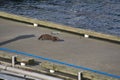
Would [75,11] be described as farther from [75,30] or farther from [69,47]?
[69,47]

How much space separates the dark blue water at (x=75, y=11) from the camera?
47500mm

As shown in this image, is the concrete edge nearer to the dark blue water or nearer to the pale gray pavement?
the pale gray pavement

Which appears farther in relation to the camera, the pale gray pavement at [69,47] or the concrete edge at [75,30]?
the concrete edge at [75,30]

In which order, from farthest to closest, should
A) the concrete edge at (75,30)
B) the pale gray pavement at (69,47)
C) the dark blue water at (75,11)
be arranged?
the dark blue water at (75,11), the concrete edge at (75,30), the pale gray pavement at (69,47)

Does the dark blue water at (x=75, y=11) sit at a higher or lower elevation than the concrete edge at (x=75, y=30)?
lower

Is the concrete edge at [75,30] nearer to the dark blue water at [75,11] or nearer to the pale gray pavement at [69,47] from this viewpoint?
the pale gray pavement at [69,47]

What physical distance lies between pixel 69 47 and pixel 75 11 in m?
35.2

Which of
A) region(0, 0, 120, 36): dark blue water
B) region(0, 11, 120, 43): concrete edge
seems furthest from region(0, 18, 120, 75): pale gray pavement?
region(0, 0, 120, 36): dark blue water

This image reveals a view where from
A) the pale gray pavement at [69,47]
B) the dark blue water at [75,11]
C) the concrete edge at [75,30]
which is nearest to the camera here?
the pale gray pavement at [69,47]

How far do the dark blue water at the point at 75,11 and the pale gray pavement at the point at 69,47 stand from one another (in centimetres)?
2247

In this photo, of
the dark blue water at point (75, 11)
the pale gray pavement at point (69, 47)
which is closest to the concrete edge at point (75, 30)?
the pale gray pavement at point (69, 47)

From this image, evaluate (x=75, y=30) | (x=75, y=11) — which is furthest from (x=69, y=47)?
(x=75, y=11)

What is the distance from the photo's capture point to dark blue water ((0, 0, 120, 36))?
4750 centimetres

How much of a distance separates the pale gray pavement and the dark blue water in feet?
73.7
